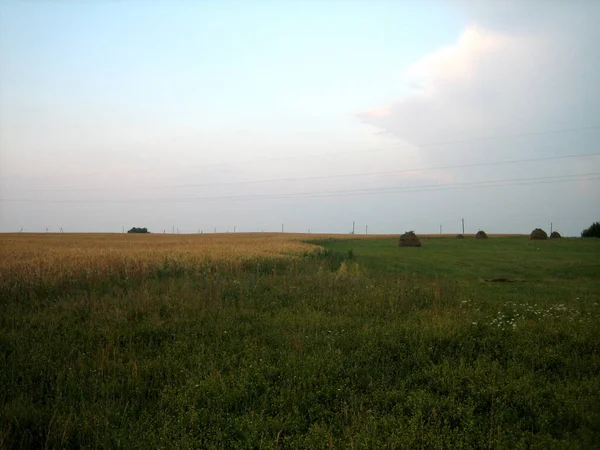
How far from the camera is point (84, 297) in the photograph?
11.6 metres

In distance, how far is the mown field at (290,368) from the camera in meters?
5.48

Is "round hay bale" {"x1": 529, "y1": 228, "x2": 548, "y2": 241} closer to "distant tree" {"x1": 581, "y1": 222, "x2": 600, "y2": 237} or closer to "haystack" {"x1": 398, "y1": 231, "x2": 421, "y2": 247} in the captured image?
"distant tree" {"x1": 581, "y1": 222, "x2": 600, "y2": 237}

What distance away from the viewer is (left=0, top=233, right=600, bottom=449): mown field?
548cm

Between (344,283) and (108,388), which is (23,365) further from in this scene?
(344,283)

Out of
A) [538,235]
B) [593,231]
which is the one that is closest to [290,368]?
[538,235]

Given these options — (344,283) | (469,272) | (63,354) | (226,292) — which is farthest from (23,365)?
(469,272)

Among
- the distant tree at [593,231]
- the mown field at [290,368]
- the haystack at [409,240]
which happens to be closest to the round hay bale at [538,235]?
the distant tree at [593,231]

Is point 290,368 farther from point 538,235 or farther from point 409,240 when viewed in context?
point 538,235

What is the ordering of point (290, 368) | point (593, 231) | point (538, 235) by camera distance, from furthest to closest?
1. point (593, 231)
2. point (538, 235)
3. point (290, 368)

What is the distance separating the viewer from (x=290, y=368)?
7.23 meters

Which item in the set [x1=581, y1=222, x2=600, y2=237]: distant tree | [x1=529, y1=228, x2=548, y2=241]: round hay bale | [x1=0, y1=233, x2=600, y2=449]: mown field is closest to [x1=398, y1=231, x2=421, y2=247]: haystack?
[x1=529, y1=228, x2=548, y2=241]: round hay bale

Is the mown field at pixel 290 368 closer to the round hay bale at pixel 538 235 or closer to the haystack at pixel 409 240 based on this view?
the haystack at pixel 409 240

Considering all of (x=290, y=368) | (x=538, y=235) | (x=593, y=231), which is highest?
(x=593, y=231)

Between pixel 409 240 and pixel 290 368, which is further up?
pixel 409 240
